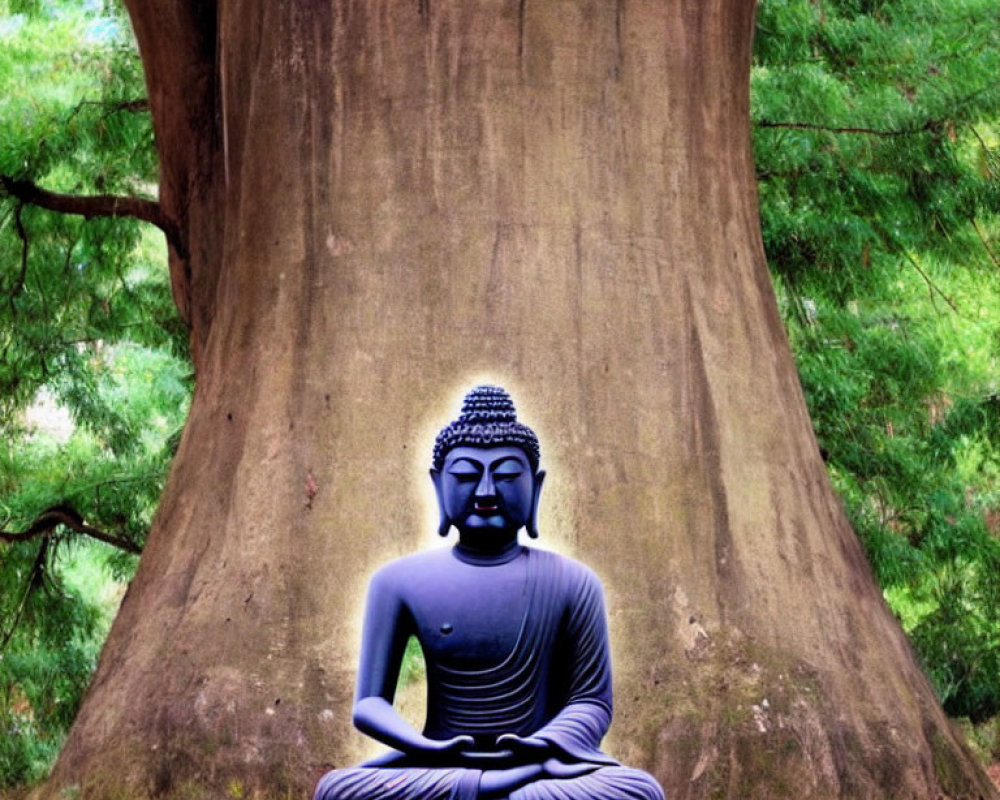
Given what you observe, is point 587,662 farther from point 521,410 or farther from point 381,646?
point 521,410

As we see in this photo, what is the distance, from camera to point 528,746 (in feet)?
13.1

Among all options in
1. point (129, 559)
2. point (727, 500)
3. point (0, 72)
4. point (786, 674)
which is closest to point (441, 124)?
point (727, 500)

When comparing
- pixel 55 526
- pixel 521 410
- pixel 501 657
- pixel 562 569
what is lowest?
pixel 501 657

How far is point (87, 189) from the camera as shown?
11.1 metres

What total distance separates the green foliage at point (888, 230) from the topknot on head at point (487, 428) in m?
5.48

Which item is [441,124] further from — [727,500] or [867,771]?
[867,771]

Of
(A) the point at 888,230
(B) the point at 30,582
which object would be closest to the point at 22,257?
(B) the point at 30,582

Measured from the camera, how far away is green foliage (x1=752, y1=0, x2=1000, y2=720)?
9531 millimetres

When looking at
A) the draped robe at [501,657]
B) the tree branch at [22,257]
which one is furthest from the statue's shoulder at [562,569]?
the tree branch at [22,257]

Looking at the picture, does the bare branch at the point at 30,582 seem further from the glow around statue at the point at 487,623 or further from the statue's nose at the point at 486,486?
the statue's nose at the point at 486,486

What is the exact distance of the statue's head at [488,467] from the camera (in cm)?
422

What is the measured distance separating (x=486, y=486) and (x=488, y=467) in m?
0.04

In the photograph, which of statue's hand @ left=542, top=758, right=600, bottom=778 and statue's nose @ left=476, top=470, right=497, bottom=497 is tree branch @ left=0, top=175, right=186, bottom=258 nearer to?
statue's nose @ left=476, top=470, right=497, bottom=497

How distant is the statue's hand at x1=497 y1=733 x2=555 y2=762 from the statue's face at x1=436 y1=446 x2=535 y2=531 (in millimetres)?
500
